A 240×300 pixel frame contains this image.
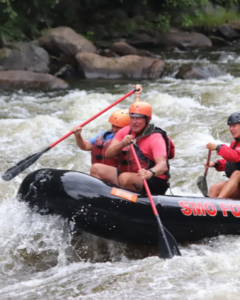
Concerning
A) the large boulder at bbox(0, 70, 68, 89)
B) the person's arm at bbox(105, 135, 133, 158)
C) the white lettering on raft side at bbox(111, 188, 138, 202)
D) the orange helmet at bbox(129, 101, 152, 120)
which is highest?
the orange helmet at bbox(129, 101, 152, 120)

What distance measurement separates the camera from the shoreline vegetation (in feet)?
46.7

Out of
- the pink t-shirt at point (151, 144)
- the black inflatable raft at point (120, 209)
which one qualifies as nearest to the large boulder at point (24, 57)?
the pink t-shirt at point (151, 144)

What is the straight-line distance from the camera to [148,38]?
1914 cm

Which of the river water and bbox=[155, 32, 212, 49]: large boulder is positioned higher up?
bbox=[155, 32, 212, 49]: large boulder

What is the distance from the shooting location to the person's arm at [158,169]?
181 inches

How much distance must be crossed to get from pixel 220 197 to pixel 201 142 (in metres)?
3.06

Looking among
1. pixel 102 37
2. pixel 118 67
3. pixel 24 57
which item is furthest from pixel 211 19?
pixel 24 57

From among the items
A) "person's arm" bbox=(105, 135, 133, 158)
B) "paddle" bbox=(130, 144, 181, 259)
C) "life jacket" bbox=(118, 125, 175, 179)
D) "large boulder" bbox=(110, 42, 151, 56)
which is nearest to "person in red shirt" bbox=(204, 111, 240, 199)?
"life jacket" bbox=(118, 125, 175, 179)

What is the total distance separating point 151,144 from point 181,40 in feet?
48.5

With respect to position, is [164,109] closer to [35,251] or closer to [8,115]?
[8,115]

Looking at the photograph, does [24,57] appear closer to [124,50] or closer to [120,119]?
[124,50]

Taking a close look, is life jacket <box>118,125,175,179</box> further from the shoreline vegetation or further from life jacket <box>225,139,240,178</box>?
the shoreline vegetation

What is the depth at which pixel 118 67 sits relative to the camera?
14.3 meters

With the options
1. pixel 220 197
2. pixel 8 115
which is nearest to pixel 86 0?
pixel 8 115
